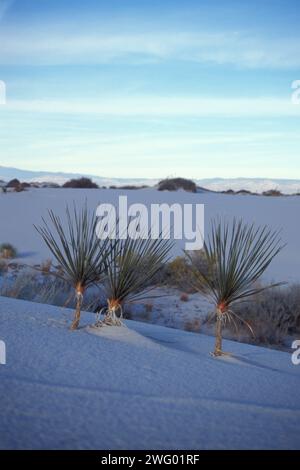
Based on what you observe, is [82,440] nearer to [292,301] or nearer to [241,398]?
[241,398]

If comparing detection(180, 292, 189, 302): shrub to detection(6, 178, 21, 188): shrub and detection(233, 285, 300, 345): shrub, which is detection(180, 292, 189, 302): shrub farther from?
detection(6, 178, 21, 188): shrub

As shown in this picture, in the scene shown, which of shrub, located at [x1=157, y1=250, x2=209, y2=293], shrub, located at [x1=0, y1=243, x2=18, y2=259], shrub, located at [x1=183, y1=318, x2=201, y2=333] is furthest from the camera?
shrub, located at [x1=0, y1=243, x2=18, y2=259]

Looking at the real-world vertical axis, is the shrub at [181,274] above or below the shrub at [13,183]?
below

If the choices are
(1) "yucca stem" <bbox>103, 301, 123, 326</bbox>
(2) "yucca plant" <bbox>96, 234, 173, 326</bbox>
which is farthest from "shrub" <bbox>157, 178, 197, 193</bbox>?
(1) "yucca stem" <bbox>103, 301, 123, 326</bbox>

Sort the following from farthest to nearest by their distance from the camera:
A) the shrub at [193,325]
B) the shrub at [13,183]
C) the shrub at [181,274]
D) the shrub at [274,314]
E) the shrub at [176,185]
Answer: the shrub at [13,183] < the shrub at [176,185] < the shrub at [181,274] < the shrub at [193,325] < the shrub at [274,314]

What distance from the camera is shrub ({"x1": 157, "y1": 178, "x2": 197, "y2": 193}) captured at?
27.6 metres

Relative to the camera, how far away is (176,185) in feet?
91.7

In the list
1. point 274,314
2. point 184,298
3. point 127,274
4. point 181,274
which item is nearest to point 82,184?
point 181,274

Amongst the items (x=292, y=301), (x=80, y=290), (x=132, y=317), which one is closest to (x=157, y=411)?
(x=80, y=290)

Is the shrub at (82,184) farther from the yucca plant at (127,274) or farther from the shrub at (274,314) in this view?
the yucca plant at (127,274)

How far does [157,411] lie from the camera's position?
242cm

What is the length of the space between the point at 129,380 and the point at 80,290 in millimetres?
1355

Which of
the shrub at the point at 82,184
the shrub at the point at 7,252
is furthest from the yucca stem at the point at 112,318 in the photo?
the shrub at the point at 82,184

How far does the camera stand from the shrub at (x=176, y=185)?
27.6 m
